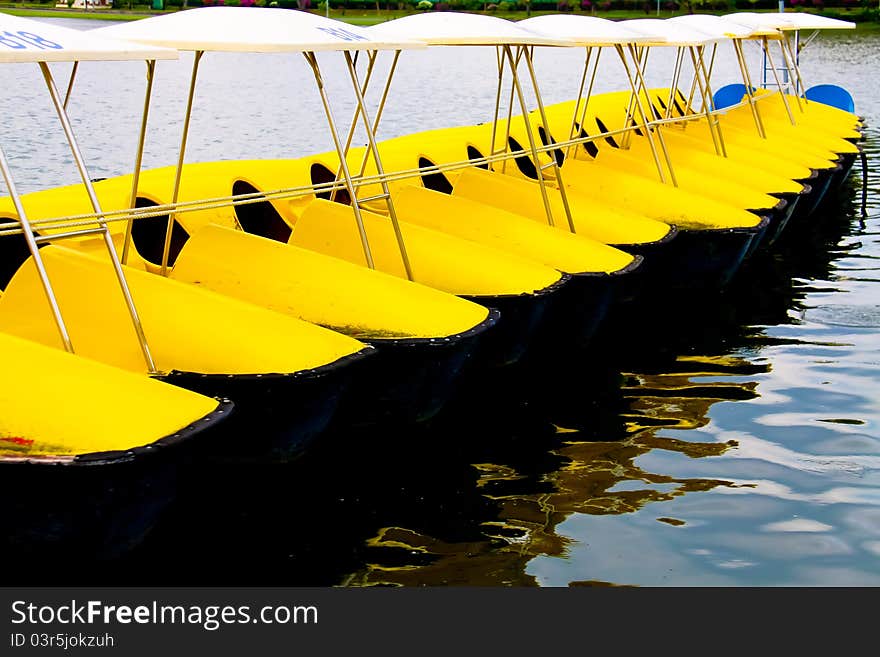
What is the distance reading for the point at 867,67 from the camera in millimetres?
64812

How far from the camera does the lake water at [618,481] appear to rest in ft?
26.3

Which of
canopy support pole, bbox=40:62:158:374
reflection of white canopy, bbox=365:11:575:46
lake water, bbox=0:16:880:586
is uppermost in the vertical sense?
reflection of white canopy, bbox=365:11:575:46

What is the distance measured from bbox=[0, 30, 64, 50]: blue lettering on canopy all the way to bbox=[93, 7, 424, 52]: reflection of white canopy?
1.88 meters

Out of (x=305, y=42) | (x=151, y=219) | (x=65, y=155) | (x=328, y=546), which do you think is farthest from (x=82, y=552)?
(x=65, y=155)

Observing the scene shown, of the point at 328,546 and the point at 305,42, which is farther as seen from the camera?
the point at 305,42

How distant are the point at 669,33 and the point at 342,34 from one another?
846 centimetres

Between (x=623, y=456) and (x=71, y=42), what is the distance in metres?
5.19

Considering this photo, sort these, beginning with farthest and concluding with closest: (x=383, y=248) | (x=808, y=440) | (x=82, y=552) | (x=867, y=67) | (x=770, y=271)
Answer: (x=867, y=67), (x=770, y=271), (x=383, y=248), (x=808, y=440), (x=82, y=552)

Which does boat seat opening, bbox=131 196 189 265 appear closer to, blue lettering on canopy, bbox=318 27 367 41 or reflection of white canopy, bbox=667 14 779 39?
blue lettering on canopy, bbox=318 27 367 41

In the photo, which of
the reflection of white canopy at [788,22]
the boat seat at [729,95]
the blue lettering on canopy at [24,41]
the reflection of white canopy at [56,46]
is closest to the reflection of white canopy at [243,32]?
the reflection of white canopy at [56,46]

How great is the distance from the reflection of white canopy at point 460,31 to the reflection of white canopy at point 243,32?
1.33 metres

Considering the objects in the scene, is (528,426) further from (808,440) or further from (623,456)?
(808,440)

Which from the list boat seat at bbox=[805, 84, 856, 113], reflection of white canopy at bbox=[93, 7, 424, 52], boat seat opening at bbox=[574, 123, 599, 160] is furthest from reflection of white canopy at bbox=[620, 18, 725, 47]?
boat seat at bbox=[805, 84, 856, 113]

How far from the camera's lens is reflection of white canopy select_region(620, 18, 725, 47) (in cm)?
1672
